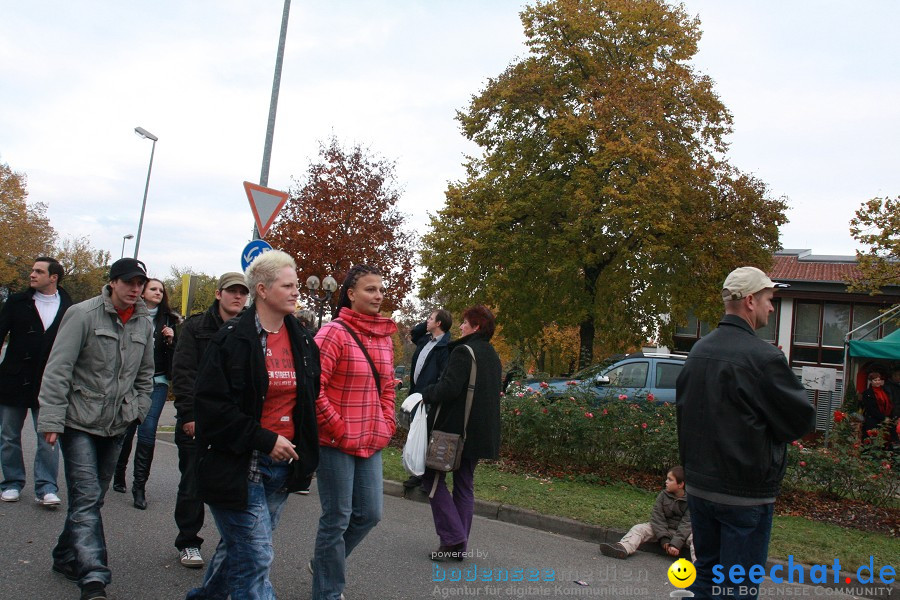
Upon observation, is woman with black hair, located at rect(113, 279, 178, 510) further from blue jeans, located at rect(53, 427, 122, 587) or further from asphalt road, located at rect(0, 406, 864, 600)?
blue jeans, located at rect(53, 427, 122, 587)

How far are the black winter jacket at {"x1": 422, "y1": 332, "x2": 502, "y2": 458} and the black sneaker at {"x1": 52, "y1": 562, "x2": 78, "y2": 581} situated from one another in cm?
252

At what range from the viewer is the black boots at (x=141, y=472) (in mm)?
6719

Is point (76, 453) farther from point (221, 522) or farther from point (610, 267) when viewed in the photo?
point (610, 267)

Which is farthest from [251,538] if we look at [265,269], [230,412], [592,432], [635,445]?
[635,445]

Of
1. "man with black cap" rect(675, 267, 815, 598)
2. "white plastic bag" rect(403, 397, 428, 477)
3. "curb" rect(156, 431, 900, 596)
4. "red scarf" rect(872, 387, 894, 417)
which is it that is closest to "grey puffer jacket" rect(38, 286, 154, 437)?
"white plastic bag" rect(403, 397, 428, 477)

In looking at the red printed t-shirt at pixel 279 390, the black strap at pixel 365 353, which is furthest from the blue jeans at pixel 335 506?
the red printed t-shirt at pixel 279 390

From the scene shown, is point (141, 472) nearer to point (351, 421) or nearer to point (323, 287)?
point (351, 421)

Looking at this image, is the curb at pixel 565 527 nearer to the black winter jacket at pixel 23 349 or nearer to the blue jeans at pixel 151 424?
the blue jeans at pixel 151 424

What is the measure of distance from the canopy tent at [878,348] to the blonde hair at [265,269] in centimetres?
1334

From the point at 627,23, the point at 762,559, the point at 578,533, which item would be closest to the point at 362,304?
the point at 762,559

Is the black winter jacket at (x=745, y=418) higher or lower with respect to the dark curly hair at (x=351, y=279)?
lower

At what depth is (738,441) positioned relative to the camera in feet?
11.0

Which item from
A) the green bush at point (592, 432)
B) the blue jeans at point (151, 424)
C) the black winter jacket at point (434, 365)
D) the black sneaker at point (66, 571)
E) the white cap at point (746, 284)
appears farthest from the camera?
the green bush at point (592, 432)

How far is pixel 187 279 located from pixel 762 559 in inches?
502
